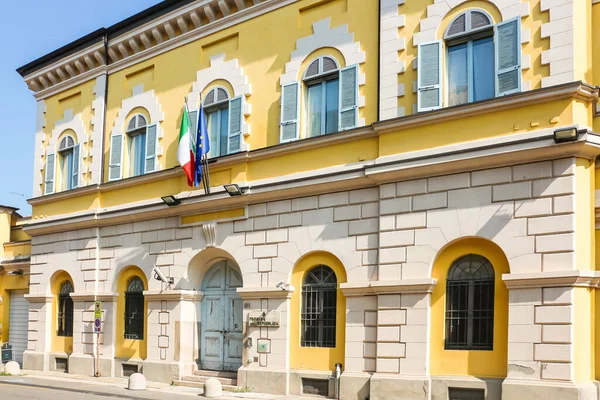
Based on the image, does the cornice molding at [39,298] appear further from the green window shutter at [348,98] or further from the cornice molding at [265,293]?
the green window shutter at [348,98]

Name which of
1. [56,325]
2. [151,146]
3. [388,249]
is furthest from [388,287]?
[56,325]

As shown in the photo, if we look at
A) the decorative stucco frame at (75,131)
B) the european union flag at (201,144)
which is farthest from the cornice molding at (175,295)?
the decorative stucco frame at (75,131)

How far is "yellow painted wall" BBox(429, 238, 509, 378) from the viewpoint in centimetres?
1514

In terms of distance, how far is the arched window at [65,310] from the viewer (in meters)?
26.0

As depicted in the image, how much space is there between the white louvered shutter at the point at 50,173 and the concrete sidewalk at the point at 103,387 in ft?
20.4

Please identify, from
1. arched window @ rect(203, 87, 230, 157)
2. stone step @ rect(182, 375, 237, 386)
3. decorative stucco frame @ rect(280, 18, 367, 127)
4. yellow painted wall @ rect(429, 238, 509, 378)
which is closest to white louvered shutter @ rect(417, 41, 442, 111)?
decorative stucco frame @ rect(280, 18, 367, 127)

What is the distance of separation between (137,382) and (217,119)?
737cm

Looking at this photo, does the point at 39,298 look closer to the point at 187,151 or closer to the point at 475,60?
the point at 187,151

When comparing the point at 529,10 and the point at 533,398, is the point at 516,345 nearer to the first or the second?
the point at 533,398

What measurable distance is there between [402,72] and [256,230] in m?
5.63

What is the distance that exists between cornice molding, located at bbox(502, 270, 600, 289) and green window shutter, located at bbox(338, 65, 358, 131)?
5.40 meters

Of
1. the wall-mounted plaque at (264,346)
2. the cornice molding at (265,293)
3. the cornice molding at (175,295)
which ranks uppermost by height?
the cornice molding at (265,293)

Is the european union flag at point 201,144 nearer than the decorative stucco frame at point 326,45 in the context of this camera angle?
No

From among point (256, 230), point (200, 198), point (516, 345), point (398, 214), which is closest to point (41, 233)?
point (200, 198)
